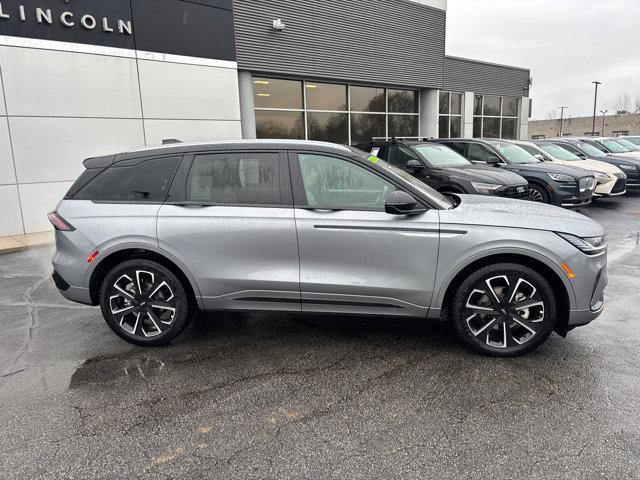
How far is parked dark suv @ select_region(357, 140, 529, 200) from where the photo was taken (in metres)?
8.19

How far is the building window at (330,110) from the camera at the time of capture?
1377 centimetres

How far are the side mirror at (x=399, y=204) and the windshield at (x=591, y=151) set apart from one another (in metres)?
13.0

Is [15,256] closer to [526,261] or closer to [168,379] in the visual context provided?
[168,379]

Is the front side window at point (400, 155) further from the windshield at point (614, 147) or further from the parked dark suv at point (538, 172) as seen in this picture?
the windshield at point (614, 147)

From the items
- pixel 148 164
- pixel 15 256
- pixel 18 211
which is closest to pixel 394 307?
pixel 148 164

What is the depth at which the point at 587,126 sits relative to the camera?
7519 cm

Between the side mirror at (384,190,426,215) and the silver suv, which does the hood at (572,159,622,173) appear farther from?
the side mirror at (384,190,426,215)

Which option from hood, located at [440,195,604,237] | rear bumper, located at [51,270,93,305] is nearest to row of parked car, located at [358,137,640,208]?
hood, located at [440,195,604,237]

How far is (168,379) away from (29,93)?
8148mm

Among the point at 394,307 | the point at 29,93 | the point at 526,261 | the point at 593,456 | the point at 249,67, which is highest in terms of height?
the point at 249,67

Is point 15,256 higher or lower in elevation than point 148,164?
lower

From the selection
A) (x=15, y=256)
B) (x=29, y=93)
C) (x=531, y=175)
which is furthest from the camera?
(x=531, y=175)

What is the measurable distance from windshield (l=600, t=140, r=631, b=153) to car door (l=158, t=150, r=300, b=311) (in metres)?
15.9

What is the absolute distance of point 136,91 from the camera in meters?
10.3
